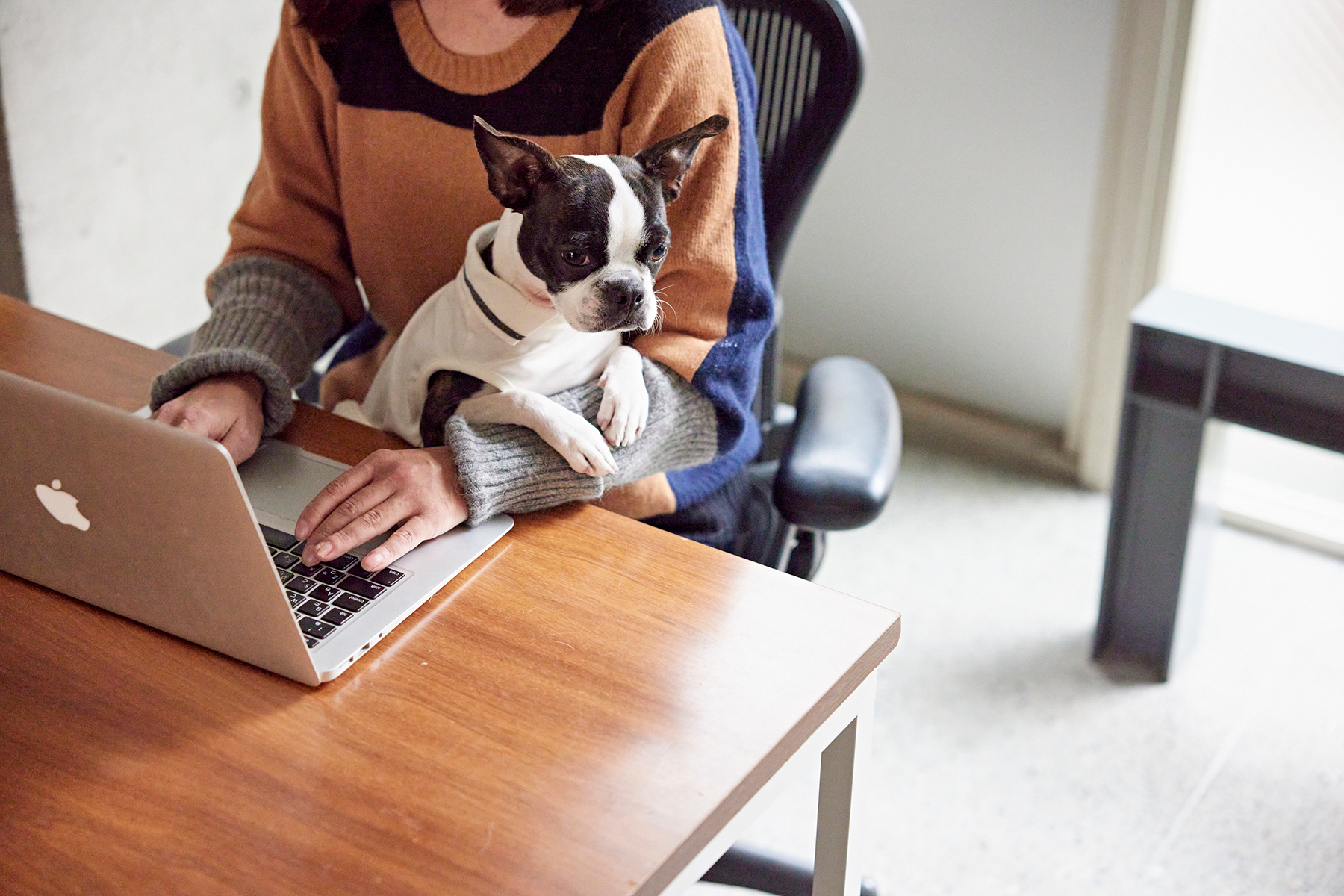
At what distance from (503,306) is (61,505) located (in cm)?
34

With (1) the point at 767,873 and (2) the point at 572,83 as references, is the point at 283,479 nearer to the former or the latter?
(2) the point at 572,83

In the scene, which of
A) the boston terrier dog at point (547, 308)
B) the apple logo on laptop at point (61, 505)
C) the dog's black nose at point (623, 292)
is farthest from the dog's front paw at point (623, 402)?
the apple logo on laptop at point (61, 505)

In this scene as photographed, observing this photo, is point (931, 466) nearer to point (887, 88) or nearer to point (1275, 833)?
point (887, 88)

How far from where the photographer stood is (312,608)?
32.1 inches

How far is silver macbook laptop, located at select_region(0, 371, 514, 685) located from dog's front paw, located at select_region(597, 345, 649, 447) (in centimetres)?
12

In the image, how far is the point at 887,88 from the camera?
221cm

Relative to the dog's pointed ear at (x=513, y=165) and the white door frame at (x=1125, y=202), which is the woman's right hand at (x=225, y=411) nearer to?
the dog's pointed ear at (x=513, y=165)

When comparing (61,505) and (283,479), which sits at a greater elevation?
(61,505)

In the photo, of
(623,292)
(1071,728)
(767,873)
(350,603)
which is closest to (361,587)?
(350,603)

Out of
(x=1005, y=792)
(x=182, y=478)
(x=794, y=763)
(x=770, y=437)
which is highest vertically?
(x=182, y=478)

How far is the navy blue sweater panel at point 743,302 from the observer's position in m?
1.02

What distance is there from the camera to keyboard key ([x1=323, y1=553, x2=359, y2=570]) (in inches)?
33.6

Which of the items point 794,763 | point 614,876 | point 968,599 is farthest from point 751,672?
point 968,599

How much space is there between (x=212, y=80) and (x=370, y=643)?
4.70 feet
